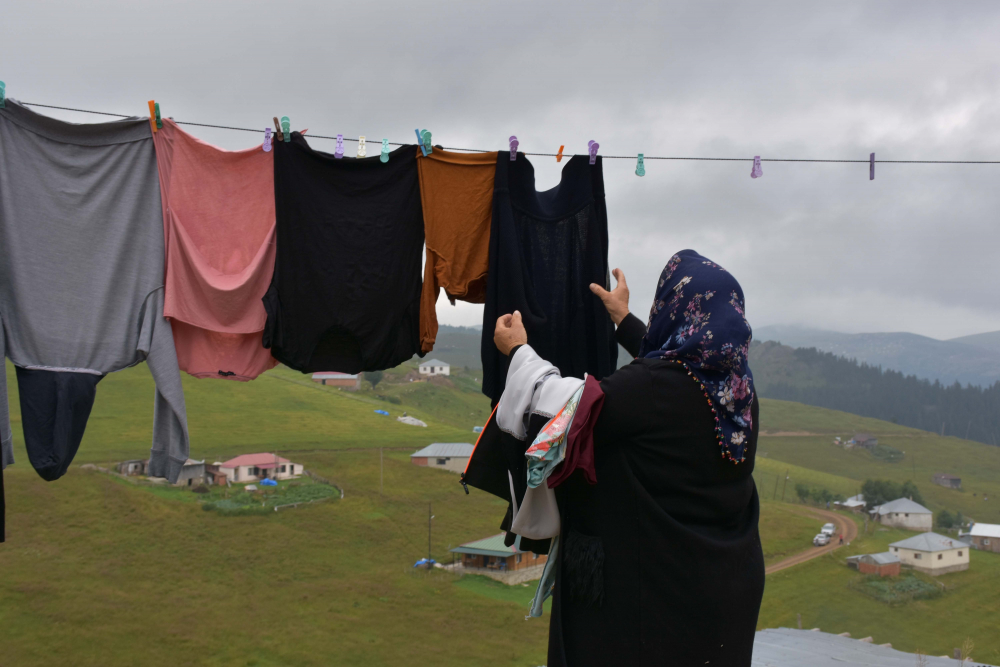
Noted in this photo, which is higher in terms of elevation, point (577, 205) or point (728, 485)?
point (577, 205)

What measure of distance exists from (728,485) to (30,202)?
9.55ft

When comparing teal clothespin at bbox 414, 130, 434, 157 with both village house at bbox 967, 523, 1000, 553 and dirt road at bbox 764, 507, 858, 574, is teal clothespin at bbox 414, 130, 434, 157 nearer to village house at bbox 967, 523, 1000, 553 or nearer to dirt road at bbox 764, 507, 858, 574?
dirt road at bbox 764, 507, 858, 574

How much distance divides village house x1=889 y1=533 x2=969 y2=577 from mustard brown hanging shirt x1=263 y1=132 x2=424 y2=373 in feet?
66.2

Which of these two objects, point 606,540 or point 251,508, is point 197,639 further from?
point 606,540

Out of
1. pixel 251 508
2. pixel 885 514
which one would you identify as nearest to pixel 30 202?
pixel 251 508

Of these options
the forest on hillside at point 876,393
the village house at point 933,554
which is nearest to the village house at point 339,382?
the village house at point 933,554

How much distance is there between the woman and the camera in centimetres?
160

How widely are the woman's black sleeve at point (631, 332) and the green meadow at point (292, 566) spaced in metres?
5.23

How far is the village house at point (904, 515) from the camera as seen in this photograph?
22766 millimetres

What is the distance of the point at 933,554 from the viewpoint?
56.6 feet

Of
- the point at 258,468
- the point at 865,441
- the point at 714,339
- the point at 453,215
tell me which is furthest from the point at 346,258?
the point at 865,441

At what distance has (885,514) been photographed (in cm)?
2312

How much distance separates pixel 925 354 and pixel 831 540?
11077 cm

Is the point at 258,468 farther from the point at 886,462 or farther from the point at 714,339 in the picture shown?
the point at 886,462
